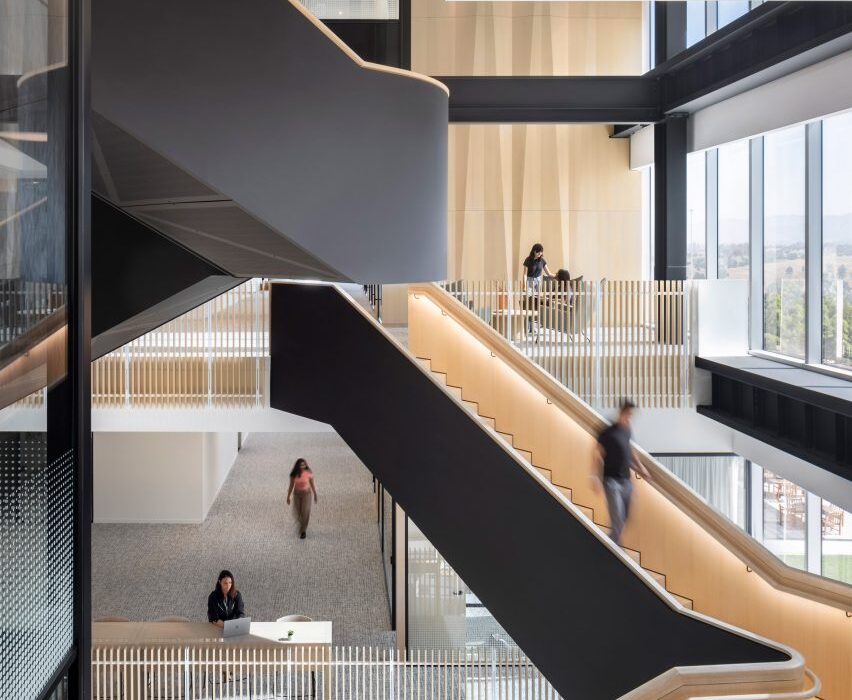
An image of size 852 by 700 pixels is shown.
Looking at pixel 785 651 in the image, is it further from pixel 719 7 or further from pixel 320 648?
pixel 719 7

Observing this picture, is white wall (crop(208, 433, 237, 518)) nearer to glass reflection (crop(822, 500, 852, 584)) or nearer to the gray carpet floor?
the gray carpet floor

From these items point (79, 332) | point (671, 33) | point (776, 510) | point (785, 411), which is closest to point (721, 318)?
point (785, 411)

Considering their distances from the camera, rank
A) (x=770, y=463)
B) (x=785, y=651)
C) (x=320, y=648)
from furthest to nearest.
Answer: (x=770, y=463) → (x=320, y=648) → (x=785, y=651)

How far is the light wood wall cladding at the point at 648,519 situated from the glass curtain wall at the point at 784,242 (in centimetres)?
430

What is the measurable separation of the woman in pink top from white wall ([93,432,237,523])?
2325mm

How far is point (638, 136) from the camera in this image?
57.3 ft

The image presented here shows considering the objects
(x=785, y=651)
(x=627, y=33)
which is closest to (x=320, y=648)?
(x=785, y=651)

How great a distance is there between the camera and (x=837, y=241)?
10.4m

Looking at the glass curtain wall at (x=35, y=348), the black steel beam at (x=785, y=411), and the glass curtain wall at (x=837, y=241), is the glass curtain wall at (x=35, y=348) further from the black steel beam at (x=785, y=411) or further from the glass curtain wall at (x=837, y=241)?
the glass curtain wall at (x=837, y=241)

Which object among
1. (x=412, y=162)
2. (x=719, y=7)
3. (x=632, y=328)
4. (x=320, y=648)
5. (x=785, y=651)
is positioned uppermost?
(x=719, y=7)

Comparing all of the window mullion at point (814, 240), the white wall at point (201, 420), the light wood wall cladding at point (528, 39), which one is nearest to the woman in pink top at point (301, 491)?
the white wall at point (201, 420)

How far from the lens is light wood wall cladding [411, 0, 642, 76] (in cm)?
1725

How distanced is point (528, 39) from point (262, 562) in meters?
11.2

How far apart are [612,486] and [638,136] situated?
11514mm
